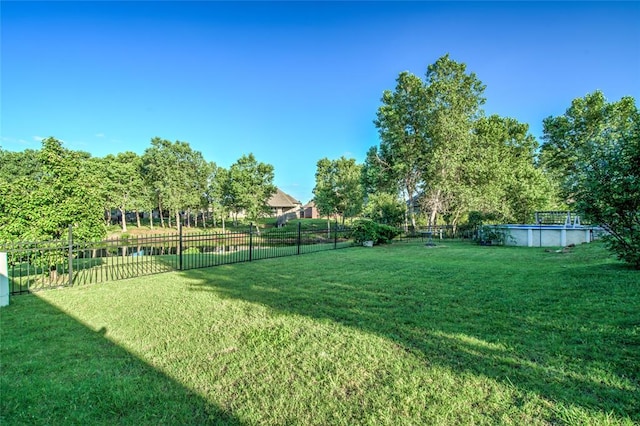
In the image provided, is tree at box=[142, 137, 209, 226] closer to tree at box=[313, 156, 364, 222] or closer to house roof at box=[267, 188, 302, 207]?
tree at box=[313, 156, 364, 222]

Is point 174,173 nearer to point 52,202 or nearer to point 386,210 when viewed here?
point 386,210

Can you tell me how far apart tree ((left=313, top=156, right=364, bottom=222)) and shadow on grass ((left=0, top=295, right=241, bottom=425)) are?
105 feet

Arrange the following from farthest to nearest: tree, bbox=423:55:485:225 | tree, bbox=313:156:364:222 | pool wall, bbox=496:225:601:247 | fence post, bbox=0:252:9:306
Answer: tree, bbox=313:156:364:222
tree, bbox=423:55:485:225
pool wall, bbox=496:225:601:247
fence post, bbox=0:252:9:306

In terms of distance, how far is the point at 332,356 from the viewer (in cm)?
324

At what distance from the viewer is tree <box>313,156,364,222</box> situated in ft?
115

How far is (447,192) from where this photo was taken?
2361cm

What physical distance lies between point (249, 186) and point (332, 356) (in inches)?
1266

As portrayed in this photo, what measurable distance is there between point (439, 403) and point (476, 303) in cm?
306

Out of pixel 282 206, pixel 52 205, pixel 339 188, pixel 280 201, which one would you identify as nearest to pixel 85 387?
pixel 52 205

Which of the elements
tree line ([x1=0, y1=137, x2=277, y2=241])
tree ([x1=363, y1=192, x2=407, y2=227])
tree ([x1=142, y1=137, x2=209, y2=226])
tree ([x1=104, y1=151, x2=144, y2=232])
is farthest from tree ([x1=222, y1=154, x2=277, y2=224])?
tree ([x1=363, y1=192, x2=407, y2=227])

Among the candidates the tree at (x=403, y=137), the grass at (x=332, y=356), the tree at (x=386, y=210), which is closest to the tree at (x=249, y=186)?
the tree at (x=403, y=137)

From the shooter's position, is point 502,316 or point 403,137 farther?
point 403,137

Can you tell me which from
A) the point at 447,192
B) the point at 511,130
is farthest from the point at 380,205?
the point at 511,130

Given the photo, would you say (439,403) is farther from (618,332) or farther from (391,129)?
(391,129)
